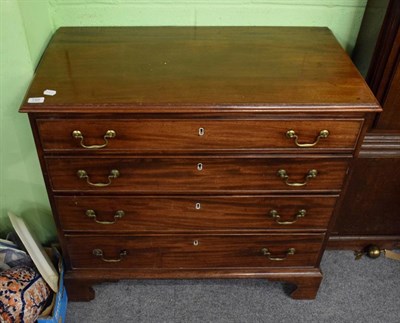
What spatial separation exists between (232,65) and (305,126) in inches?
12.2

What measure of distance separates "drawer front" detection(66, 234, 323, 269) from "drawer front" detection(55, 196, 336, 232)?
0.06 meters

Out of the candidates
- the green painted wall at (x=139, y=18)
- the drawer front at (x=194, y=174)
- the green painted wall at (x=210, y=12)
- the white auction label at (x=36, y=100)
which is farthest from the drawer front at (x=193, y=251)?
the green painted wall at (x=210, y=12)

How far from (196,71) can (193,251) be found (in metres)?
0.69

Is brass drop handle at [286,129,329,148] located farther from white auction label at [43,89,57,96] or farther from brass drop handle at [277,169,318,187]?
white auction label at [43,89,57,96]

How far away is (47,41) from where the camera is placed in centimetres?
154

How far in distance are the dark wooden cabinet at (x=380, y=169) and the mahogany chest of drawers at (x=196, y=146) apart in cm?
16

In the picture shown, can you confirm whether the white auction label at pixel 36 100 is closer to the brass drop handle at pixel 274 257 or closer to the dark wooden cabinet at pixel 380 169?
the brass drop handle at pixel 274 257

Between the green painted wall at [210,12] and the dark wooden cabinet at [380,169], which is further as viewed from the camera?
the green painted wall at [210,12]

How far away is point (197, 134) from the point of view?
1.30 metres

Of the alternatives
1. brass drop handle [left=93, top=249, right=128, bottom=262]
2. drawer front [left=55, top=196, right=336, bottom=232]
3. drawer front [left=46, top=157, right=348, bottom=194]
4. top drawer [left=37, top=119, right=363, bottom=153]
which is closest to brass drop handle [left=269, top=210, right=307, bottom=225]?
drawer front [left=55, top=196, right=336, bottom=232]

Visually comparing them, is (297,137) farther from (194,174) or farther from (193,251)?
(193,251)

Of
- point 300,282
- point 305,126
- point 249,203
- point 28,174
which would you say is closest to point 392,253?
point 300,282

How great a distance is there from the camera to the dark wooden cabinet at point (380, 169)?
146cm

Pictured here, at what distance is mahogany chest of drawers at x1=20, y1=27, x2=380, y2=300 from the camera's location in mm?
1253
